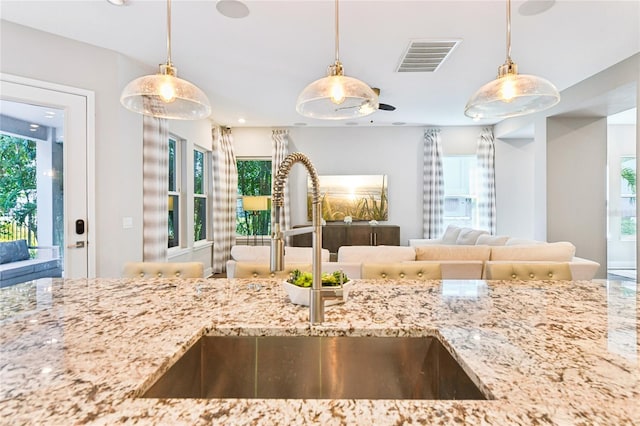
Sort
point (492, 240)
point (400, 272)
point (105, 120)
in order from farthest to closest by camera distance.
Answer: point (492, 240) → point (105, 120) → point (400, 272)

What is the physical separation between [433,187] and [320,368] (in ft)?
19.7

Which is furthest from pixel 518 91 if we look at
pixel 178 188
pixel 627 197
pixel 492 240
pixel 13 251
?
pixel 627 197

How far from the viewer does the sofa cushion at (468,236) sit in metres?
4.89

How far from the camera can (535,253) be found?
9.93 ft

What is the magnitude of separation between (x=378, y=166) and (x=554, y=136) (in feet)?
9.46

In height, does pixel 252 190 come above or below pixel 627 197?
above

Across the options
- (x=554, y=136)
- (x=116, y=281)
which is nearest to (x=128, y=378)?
(x=116, y=281)

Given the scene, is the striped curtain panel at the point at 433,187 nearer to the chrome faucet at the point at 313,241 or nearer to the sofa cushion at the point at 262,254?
the sofa cushion at the point at 262,254

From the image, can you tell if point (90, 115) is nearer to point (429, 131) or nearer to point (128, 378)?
point (128, 378)

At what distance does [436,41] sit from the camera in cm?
303

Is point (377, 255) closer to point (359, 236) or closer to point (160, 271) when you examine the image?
point (160, 271)

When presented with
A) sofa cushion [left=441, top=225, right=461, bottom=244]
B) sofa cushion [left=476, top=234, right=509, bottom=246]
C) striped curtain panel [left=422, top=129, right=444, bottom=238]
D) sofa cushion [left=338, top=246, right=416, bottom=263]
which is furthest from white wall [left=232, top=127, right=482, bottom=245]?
sofa cushion [left=338, top=246, right=416, bottom=263]

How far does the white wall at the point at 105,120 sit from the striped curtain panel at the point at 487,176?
19.2 ft

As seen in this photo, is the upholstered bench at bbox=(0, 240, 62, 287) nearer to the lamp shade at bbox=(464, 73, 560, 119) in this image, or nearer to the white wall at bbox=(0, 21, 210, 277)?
the white wall at bbox=(0, 21, 210, 277)
